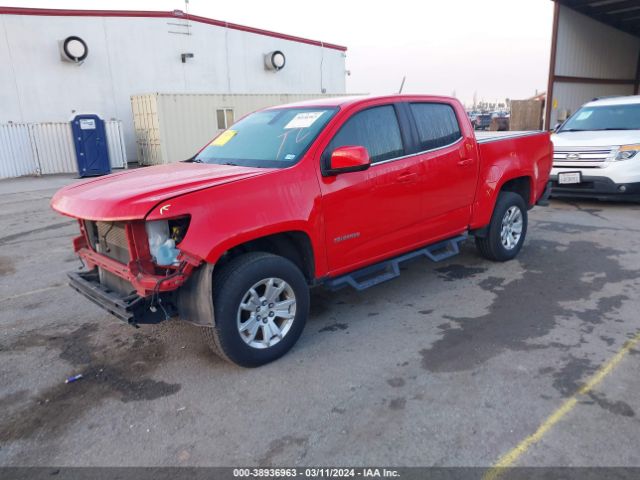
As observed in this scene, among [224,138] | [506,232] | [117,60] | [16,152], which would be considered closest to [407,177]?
[224,138]

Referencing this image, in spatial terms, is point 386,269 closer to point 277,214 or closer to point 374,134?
point 374,134

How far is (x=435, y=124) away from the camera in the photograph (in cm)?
482

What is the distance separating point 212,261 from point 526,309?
2911 mm

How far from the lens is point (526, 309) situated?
4.48 meters

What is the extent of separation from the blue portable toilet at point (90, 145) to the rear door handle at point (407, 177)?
14139 millimetres

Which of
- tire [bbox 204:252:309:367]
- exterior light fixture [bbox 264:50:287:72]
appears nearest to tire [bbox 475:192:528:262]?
tire [bbox 204:252:309:367]

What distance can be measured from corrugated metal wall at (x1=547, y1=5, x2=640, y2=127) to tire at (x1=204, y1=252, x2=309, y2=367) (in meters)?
17.1

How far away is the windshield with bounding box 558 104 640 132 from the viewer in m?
9.20

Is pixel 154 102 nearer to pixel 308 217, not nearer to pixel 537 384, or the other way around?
pixel 308 217

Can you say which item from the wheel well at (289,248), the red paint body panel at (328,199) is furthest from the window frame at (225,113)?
the wheel well at (289,248)

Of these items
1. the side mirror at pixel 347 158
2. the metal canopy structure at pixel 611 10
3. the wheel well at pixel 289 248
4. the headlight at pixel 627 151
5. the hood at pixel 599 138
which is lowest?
the wheel well at pixel 289 248

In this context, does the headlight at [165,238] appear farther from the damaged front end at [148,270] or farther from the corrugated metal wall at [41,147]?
the corrugated metal wall at [41,147]

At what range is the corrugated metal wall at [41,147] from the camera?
16.0 metres

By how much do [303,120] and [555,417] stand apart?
284 centimetres
